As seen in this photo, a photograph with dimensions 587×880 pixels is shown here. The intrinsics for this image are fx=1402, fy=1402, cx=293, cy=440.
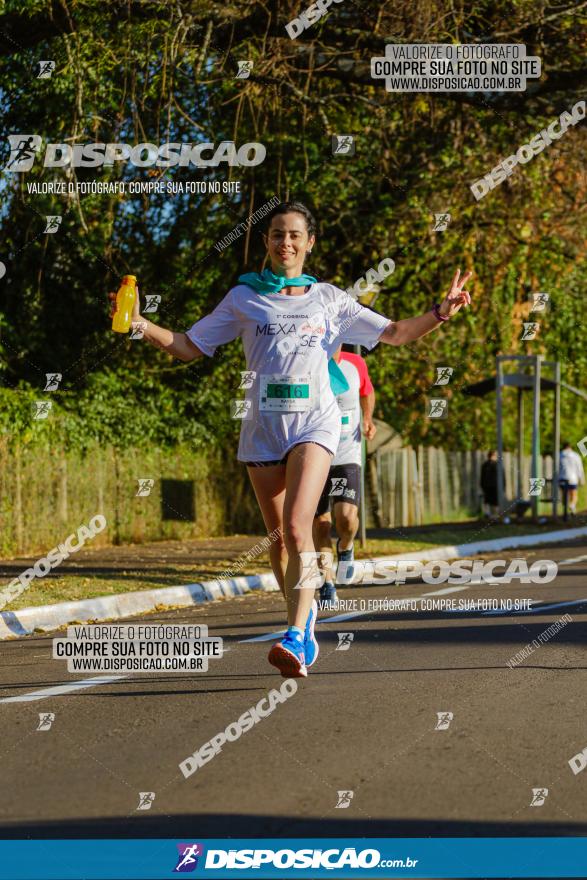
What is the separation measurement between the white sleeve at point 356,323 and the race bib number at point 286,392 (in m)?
0.44

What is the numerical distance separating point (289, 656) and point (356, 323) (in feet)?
6.01

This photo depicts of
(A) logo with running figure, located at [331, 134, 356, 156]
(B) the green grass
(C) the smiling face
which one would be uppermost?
(A) logo with running figure, located at [331, 134, 356, 156]

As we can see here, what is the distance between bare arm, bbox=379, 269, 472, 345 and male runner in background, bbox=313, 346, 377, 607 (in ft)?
11.6

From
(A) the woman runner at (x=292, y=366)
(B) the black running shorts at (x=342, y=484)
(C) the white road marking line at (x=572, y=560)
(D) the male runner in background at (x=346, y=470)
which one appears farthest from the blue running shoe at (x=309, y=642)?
(C) the white road marking line at (x=572, y=560)

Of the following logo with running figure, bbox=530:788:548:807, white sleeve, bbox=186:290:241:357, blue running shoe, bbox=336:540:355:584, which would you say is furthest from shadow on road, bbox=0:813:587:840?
blue running shoe, bbox=336:540:355:584

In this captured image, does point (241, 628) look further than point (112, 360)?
No

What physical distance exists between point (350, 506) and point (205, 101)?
7.75 m

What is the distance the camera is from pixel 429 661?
7.82 meters

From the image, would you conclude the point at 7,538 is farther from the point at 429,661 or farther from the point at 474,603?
the point at 429,661

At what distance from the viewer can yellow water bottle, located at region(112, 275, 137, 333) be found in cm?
647

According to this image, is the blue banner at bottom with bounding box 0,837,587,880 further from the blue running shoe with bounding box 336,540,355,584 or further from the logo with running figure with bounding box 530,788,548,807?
the blue running shoe with bounding box 336,540,355,584

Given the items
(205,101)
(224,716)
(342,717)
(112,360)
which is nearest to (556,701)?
(342,717)

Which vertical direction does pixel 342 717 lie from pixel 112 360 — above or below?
below

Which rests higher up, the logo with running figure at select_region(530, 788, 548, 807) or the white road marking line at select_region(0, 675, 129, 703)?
the white road marking line at select_region(0, 675, 129, 703)
